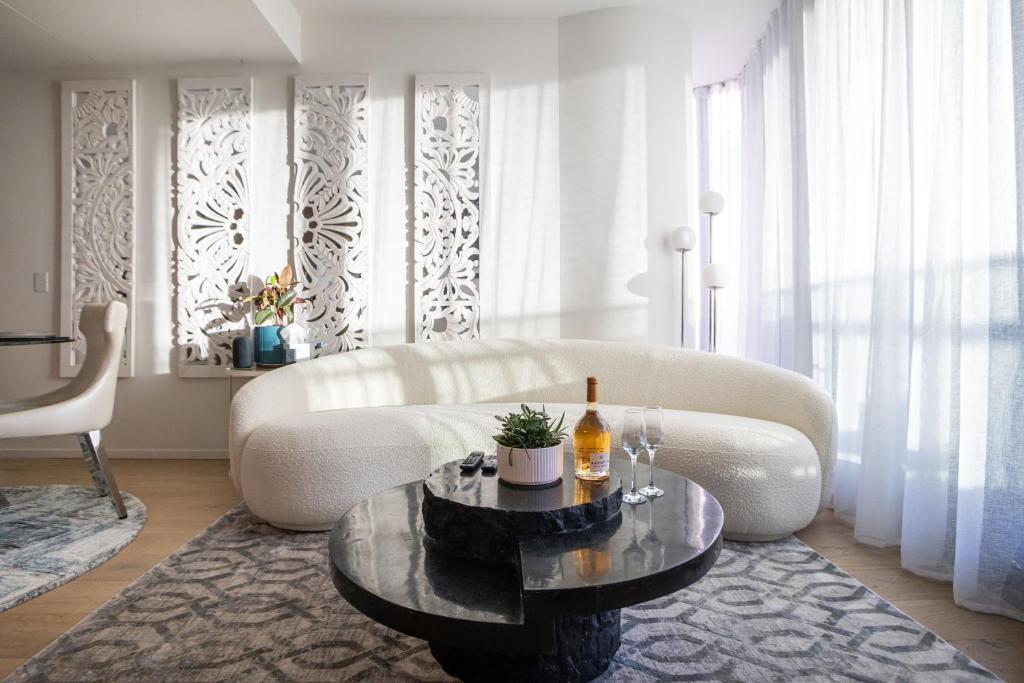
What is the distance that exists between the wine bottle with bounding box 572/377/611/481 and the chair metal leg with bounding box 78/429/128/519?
7.36 feet

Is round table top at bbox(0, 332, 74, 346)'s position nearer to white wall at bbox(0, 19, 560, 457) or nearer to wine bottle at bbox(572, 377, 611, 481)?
white wall at bbox(0, 19, 560, 457)

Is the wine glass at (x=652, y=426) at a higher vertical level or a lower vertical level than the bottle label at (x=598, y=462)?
higher

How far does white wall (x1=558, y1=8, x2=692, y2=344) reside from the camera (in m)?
3.71

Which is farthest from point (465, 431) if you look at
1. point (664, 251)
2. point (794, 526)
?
point (664, 251)

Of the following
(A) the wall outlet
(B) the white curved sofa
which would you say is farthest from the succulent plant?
(A) the wall outlet

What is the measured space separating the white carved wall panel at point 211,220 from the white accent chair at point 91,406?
0.83 meters

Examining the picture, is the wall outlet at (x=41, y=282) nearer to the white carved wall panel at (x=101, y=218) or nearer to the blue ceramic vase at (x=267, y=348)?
the white carved wall panel at (x=101, y=218)

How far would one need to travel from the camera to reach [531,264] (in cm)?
380

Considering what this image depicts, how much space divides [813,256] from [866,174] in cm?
57

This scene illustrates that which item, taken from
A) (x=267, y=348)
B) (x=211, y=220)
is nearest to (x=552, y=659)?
(x=267, y=348)

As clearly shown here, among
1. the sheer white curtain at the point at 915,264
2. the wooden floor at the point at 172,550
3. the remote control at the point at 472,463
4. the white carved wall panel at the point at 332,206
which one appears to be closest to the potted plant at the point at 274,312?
the white carved wall panel at the point at 332,206

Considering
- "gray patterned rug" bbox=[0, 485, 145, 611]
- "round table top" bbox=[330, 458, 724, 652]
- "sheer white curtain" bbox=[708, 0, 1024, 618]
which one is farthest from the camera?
"gray patterned rug" bbox=[0, 485, 145, 611]

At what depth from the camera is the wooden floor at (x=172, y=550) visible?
165 centimetres

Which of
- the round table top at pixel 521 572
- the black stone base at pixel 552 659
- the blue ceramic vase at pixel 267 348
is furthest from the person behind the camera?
the blue ceramic vase at pixel 267 348
